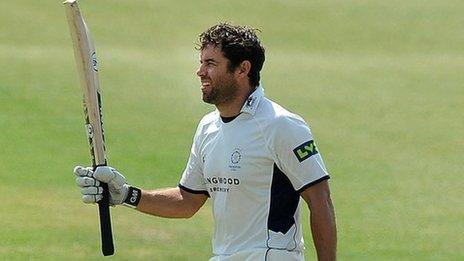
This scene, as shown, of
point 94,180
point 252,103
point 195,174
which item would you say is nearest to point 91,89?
point 94,180

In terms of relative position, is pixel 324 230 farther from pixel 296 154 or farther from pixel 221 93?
pixel 221 93

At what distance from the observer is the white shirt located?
612 centimetres

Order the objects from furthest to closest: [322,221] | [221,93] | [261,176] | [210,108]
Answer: [210,108] < [221,93] < [261,176] < [322,221]

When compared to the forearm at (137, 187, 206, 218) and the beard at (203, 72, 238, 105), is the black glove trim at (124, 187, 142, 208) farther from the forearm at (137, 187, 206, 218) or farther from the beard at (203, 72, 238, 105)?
the beard at (203, 72, 238, 105)

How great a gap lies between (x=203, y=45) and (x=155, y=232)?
19.9 feet

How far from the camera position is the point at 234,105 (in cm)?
631

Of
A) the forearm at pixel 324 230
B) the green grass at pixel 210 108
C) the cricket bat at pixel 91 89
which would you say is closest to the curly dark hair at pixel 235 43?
the cricket bat at pixel 91 89

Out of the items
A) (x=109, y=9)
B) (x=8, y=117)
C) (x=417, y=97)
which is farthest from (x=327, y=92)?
(x=109, y=9)

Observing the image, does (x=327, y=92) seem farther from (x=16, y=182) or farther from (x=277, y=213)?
(x=277, y=213)

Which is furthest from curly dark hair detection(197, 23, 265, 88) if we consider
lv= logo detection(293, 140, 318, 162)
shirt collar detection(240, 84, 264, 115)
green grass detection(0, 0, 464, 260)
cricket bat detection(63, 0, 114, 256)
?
green grass detection(0, 0, 464, 260)

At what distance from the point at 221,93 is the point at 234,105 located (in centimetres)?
10

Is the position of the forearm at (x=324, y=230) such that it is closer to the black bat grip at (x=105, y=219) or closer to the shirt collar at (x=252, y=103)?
the shirt collar at (x=252, y=103)

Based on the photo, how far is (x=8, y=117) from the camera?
1639 cm

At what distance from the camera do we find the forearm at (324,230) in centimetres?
607
